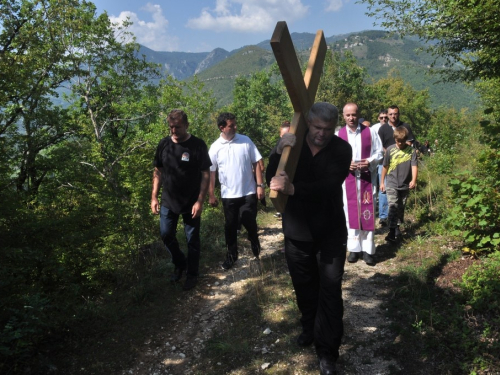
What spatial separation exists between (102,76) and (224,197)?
19458 mm

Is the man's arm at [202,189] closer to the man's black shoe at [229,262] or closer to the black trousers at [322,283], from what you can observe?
the man's black shoe at [229,262]

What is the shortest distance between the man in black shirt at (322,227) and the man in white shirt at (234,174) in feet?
6.91

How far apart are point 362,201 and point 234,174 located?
1.70 metres

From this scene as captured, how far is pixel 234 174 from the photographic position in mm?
4703

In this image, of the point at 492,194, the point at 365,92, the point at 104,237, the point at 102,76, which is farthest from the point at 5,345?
the point at 365,92

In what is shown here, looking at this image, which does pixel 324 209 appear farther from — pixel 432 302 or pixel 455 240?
pixel 455 240

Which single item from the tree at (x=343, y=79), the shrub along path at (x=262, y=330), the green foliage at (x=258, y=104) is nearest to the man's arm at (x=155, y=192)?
the shrub along path at (x=262, y=330)

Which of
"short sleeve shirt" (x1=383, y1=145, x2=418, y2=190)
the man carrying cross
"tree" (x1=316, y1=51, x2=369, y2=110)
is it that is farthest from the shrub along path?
"tree" (x1=316, y1=51, x2=369, y2=110)

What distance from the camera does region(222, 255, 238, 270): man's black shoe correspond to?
491cm

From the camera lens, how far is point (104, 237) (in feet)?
15.0

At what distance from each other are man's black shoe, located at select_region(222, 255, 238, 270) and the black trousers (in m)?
2.24

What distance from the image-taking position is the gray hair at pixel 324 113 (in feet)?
7.39

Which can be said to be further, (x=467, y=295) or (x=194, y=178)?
(x=194, y=178)

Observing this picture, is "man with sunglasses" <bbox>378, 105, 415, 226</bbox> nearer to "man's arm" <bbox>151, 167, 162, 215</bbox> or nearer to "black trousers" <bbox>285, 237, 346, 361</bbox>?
"black trousers" <bbox>285, 237, 346, 361</bbox>
